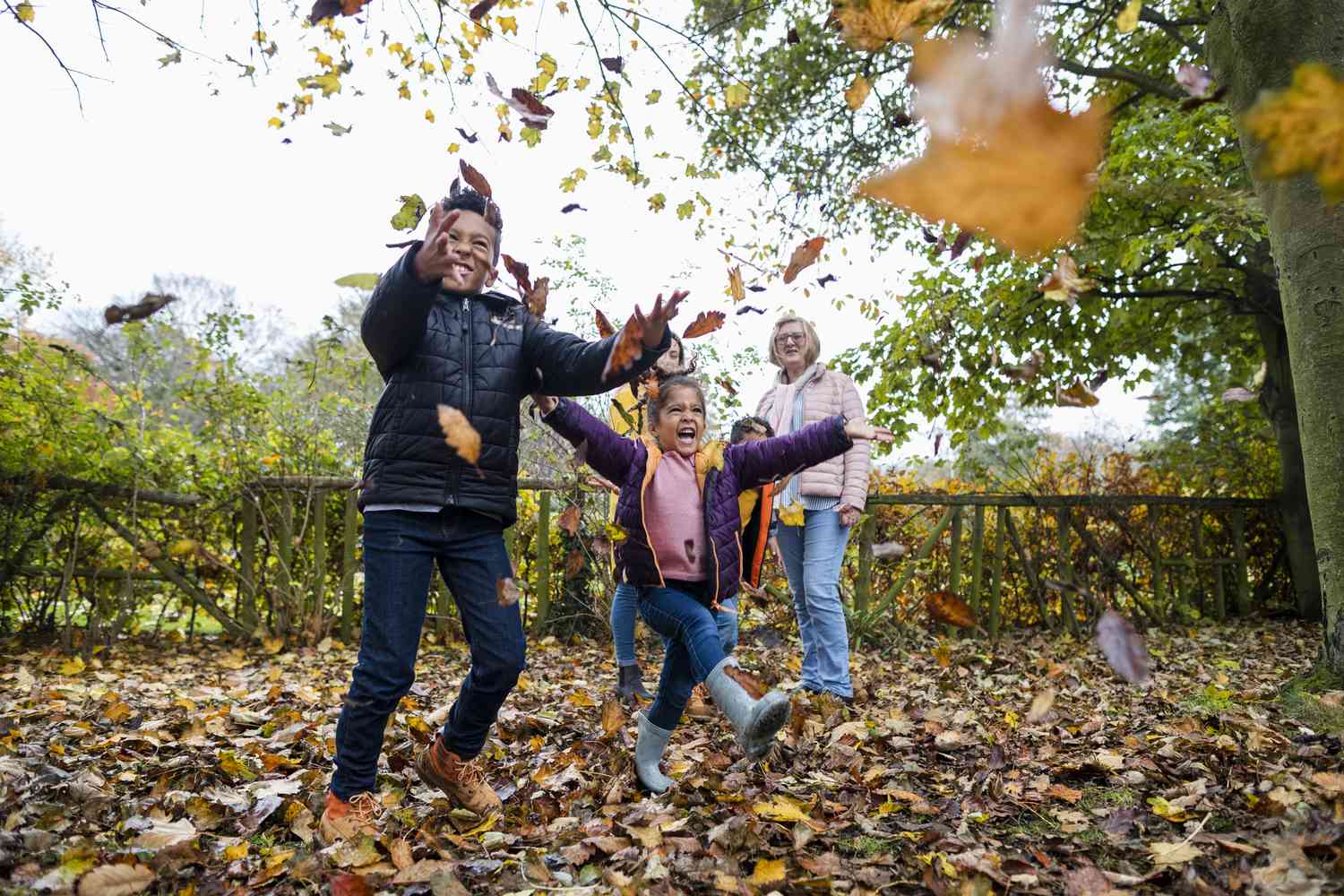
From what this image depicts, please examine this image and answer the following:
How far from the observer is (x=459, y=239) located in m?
2.34

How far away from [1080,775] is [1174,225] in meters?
6.01

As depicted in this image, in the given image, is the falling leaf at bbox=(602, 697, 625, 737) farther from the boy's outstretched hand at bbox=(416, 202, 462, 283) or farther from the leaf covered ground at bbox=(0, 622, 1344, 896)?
the boy's outstretched hand at bbox=(416, 202, 462, 283)

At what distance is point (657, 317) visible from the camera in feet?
7.35

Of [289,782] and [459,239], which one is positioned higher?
[459,239]

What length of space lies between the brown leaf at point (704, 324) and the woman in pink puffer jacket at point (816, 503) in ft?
3.61

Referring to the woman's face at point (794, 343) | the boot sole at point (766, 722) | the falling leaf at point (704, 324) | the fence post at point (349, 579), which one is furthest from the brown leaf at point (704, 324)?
the fence post at point (349, 579)

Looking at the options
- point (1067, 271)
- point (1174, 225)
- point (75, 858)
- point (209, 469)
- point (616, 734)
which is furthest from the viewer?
point (1174, 225)

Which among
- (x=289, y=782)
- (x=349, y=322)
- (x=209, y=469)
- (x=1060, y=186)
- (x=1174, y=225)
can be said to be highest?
(x=349, y=322)

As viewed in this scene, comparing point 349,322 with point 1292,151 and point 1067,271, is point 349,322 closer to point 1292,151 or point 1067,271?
point 1067,271

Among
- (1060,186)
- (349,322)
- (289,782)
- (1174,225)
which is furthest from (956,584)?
(349,322)

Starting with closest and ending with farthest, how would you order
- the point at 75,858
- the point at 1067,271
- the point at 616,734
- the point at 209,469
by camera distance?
the point at 75,858
the point at 616,734
the point at 1067,271
the point at 209,469

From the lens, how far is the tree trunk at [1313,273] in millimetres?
2977

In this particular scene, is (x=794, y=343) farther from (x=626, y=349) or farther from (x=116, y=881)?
(x=116, y=881)

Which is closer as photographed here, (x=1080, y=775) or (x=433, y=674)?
(x=1080, y=775)
